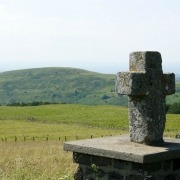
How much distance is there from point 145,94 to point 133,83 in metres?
0.31

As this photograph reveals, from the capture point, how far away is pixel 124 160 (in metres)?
6.96

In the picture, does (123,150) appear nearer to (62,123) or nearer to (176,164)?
(176,164)

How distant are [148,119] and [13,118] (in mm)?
65226

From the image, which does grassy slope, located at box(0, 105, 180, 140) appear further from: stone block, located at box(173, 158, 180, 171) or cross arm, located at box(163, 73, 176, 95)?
stone block, located at box(173, 158, 180, 171)

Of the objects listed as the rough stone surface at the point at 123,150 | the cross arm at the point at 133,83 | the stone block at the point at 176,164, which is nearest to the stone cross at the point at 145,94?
the cross arm at the point at 133,83

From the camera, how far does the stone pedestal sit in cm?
681

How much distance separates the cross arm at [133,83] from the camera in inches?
286

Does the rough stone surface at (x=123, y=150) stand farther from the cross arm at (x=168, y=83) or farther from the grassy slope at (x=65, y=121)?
the grassy slope at (x=65, y=121)

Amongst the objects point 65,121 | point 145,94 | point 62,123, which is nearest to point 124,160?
point 145,94

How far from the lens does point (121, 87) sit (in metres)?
7.45

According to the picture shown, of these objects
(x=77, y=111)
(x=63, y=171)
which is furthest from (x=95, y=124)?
(x=63, y=171)

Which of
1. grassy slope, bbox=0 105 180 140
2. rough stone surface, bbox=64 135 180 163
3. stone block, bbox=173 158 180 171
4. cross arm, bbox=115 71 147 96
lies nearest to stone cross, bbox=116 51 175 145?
cross arm, bbox=115 71 147 96

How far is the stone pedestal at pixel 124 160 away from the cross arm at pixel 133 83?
920 millimetres

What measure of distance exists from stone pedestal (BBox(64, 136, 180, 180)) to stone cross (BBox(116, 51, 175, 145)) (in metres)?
0.25
